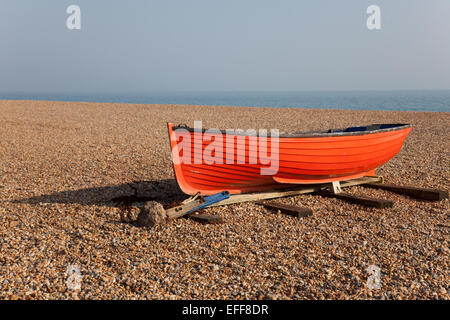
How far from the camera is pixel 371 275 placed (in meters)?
4.94

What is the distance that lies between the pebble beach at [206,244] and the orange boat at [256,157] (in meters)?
0.50

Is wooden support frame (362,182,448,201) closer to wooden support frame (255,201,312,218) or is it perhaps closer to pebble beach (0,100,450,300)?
pebble beach (0,100,450,300)

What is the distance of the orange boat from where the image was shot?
280 inches

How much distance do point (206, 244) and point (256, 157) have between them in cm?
203

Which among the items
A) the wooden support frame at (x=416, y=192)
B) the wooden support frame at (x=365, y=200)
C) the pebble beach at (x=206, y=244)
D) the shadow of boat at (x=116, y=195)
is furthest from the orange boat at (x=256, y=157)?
the wooden support frame at (x=416, y=192)

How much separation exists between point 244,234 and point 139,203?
245 cm

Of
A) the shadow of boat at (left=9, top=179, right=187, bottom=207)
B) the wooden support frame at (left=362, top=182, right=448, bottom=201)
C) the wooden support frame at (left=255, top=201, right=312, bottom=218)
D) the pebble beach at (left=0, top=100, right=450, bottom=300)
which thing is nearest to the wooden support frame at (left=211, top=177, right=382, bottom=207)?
the pebble beach at (left=0, top=100, right=450, bottom=300)

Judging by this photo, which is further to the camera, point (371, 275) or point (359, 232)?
point (359, 232)

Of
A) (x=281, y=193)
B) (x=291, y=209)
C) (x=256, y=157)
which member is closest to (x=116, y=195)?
(x=256, y=157)

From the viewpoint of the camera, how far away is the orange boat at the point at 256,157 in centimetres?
712

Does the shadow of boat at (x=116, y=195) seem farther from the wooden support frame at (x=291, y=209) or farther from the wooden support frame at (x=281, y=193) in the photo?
the wooden support frame at (x=291, y=209)
